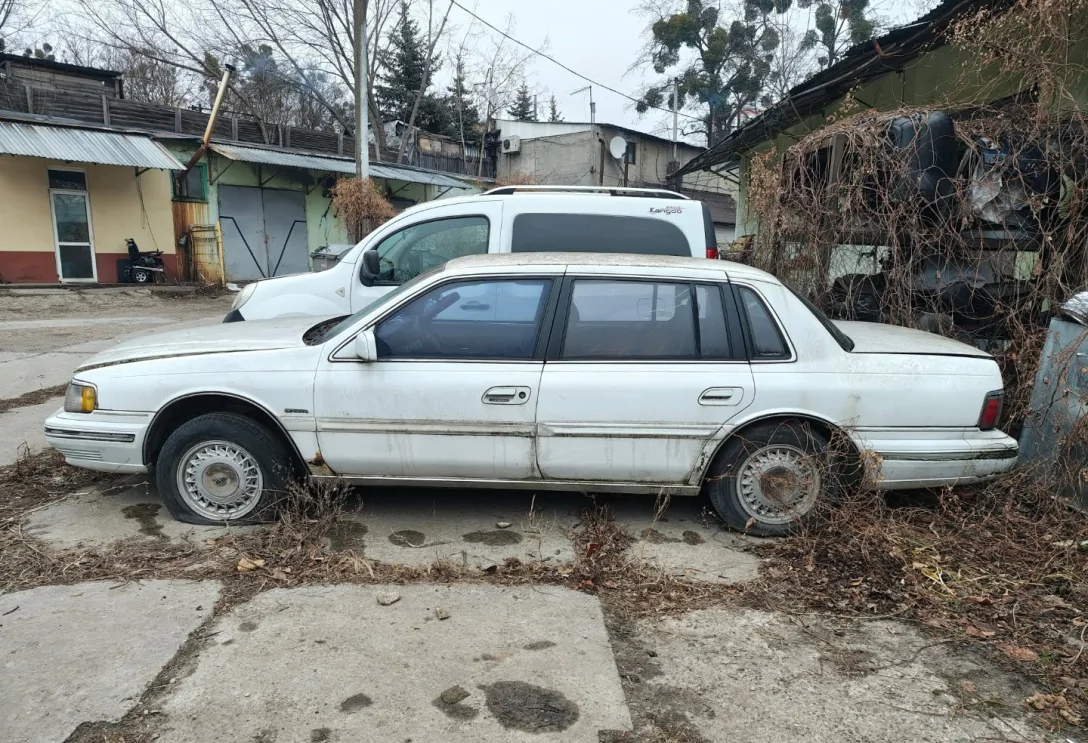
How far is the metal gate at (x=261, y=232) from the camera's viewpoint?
A: 18.5 m

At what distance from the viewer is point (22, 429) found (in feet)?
18.6

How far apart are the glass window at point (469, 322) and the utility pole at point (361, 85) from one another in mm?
12785

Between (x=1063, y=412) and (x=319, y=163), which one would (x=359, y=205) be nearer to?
(x=319, y=163)

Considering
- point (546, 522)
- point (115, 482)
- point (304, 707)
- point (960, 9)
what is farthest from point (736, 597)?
point (960, 9)

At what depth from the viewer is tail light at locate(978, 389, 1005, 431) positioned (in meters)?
3.77

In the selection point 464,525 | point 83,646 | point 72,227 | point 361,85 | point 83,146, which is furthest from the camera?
point 72,227

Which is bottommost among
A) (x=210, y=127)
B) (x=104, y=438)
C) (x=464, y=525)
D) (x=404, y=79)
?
(x=464, y=525)

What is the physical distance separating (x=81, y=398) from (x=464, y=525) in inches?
89.3

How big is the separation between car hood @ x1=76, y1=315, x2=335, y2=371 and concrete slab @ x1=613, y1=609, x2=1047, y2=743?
253cm

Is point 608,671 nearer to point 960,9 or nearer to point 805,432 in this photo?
point 805,432

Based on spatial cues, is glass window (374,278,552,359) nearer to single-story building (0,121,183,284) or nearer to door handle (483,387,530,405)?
door handle (483,387,530,405)

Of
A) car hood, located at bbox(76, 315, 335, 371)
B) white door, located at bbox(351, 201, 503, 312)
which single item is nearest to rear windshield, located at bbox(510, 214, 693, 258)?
white door, located at bbox(351, 201, 503, 312)

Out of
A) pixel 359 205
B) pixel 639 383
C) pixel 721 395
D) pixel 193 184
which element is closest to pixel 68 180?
pixel 193 184

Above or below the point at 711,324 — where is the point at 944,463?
below
